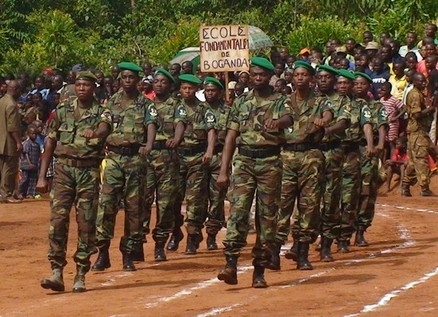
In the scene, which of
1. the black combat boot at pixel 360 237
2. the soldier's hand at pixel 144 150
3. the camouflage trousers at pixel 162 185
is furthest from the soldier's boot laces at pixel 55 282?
the black combat boot at pixel 360 237

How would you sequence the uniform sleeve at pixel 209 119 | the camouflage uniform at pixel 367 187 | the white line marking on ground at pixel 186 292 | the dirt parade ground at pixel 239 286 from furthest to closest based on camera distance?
the camouflage uniform at pixel 367 187, the uniform sleeve at pixel 209 119, the white line marking on ground at pixel 186 292, the dirt parade ground at pixel 239 286

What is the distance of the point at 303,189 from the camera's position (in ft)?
51.6

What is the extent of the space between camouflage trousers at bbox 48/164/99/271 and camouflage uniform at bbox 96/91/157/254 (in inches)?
49.6

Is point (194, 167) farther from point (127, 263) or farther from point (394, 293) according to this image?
point (394, 293)

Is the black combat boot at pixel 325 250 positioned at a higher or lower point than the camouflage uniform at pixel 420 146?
lower

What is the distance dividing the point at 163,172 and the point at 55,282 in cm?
331

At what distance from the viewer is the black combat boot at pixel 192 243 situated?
18.0 meters

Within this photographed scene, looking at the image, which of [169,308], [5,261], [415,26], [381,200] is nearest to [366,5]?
[415,26]

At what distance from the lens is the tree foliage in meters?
32.3

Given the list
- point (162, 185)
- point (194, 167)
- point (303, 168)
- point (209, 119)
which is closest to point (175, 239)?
point (194, 167)

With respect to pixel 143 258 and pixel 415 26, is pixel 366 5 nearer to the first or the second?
pixel 415 26

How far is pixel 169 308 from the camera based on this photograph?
1295 cm

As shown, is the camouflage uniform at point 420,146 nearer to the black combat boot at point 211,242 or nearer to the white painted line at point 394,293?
the black combat boot at point 211,242

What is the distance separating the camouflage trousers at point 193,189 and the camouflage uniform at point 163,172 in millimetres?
542
